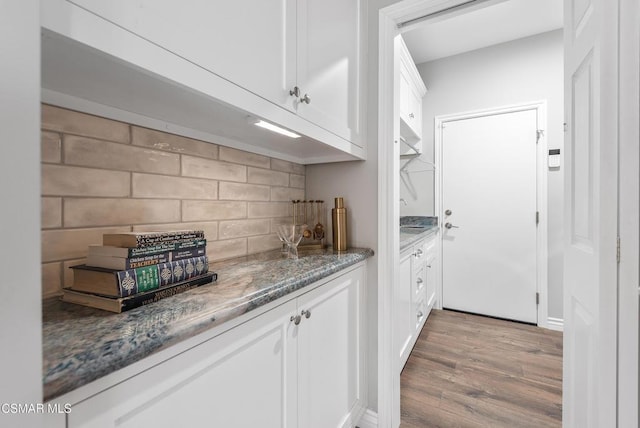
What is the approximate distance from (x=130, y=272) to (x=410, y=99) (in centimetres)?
272

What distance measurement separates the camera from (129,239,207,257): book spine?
0.62m

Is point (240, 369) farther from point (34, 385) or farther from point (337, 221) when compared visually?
point (337, 221)

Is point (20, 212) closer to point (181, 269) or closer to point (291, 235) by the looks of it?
point (181, 269)

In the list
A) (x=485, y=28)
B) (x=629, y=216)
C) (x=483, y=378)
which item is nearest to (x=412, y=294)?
(x=483, y=378)

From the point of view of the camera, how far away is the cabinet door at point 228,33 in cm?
56

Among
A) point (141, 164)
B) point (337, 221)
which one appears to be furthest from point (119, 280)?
point (337, 221)

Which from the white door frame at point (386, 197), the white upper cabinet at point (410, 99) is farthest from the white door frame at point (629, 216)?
the white upper cabinet at point (410, 99)

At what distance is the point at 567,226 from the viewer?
1089mm

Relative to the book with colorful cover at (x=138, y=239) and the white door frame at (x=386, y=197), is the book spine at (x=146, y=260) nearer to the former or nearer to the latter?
the book with colorful cover at (x=138, y=239)

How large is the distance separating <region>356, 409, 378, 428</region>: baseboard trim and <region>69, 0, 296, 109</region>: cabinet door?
1.50 meters

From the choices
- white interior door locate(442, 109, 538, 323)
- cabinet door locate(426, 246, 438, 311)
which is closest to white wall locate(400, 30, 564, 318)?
white interior door locate(442, 109, 538, 323)

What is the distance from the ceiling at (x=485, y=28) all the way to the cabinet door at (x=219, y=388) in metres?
2.51

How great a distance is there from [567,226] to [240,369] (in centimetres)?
127

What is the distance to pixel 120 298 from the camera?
0.58m
